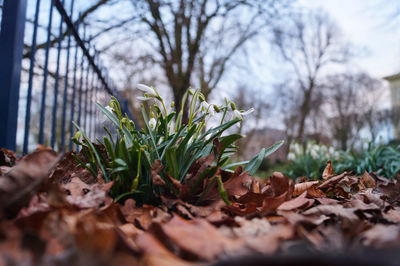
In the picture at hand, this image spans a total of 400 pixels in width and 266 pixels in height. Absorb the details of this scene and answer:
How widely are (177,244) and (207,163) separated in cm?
58

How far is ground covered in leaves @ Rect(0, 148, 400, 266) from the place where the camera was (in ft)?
1.45

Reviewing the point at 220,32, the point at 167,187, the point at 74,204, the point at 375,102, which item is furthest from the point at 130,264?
the point at 375,102

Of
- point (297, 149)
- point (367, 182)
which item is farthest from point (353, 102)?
point (367, 182)

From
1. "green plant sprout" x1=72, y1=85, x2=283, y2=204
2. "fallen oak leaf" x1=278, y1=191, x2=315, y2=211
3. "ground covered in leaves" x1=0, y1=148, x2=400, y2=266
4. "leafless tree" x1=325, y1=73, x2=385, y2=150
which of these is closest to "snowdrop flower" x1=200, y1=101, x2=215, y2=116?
"green plant sprout" x1=72, y1=85, x2=283, y2=204

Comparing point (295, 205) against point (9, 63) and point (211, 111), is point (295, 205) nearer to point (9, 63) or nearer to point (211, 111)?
point (211, 111)

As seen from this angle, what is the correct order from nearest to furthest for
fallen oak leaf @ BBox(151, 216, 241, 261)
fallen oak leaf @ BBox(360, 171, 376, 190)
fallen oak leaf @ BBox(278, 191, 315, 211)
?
fallen oak leaf @ BBox(151, 216, 241, 261), fallen oak leaf @ BBox(278, 191, 315, 211), fallen oak leaf @ BBox(360, 171, 376, 190)

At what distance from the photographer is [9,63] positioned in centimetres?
167

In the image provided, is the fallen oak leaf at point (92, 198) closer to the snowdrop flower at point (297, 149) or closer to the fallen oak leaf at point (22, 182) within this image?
the fallen oak leaf at point (22, 182)

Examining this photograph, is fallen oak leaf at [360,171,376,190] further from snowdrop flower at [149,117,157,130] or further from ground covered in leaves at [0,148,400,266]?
snowdrop flower at [149,117,157,130]

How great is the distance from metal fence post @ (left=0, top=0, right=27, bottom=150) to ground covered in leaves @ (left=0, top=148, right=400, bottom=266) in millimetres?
770

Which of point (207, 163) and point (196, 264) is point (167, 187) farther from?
point (196, 264)


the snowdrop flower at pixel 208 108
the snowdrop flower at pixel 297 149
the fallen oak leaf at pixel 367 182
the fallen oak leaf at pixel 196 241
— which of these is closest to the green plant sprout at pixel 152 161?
the snowdrop flower at pixel 208 108

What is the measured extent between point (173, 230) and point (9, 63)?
1578 mm

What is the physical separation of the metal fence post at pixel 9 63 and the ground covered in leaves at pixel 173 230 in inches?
30.3
